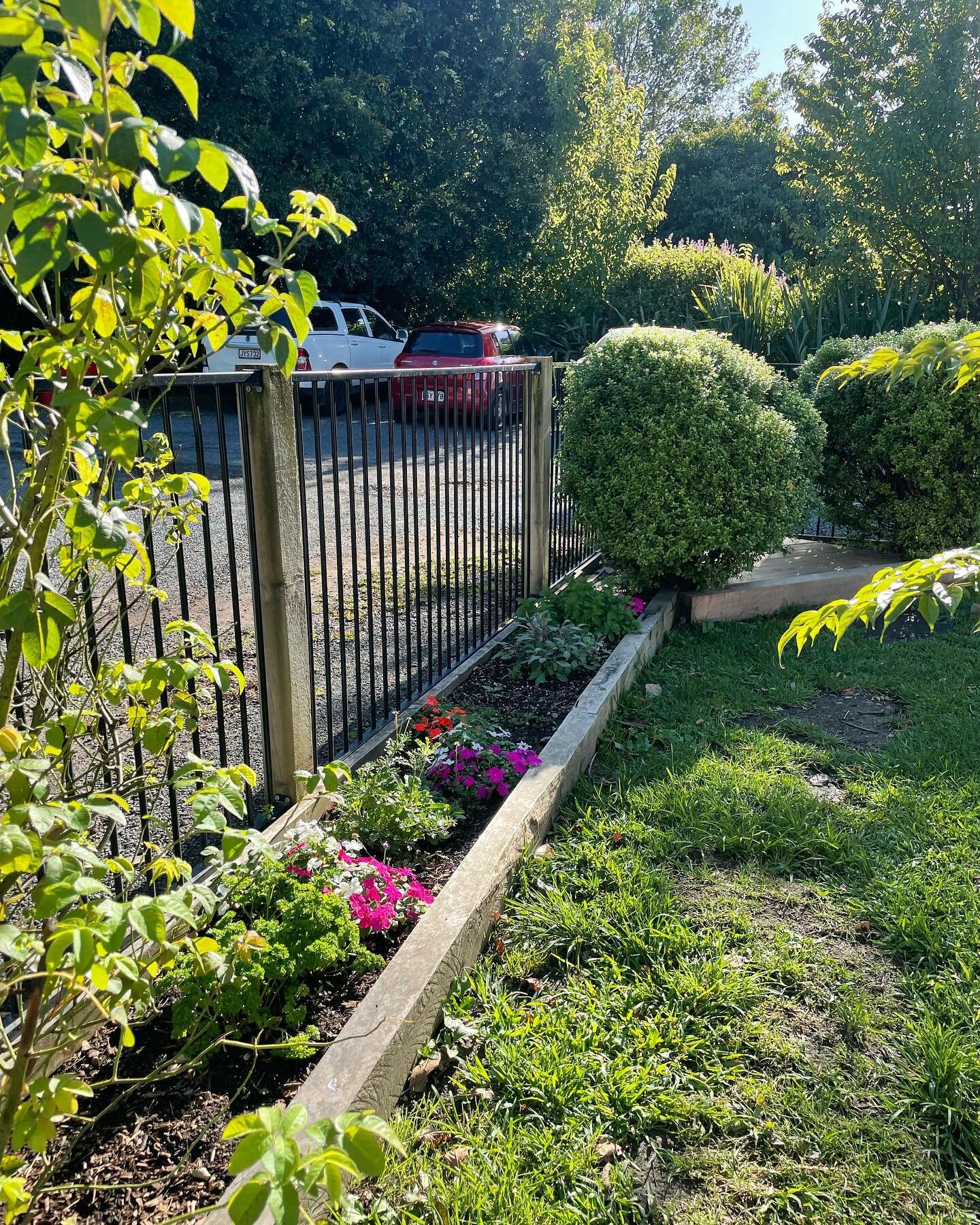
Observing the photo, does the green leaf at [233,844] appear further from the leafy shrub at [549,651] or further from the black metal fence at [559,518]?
the black metal fence at [559,518]

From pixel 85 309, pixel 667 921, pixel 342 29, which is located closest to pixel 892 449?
pixel 667 921

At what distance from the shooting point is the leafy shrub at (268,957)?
229 cm

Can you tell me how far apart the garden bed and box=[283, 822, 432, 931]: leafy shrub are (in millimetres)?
87

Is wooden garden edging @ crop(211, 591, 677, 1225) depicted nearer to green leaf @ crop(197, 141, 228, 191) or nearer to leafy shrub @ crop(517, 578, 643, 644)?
leafy shrub @ crop(517, 578, 643, 644)

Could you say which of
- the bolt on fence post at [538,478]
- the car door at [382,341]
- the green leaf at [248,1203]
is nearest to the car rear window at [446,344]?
the car door at [382,341]

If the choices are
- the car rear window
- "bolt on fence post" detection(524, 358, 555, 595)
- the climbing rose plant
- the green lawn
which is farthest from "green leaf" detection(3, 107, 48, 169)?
the car rear window

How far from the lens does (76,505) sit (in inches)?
55.2

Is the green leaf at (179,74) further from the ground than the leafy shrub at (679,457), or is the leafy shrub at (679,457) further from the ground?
the green leaf at (179,74)

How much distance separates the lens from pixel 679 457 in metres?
6.20

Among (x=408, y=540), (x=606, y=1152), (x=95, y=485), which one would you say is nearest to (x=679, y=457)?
(x=408, y=540)

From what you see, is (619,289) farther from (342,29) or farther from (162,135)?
(162,135)

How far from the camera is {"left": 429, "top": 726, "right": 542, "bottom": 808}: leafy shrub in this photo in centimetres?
386

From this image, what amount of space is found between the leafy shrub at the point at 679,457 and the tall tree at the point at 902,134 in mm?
11926

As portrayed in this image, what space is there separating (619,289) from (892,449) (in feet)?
53.7
